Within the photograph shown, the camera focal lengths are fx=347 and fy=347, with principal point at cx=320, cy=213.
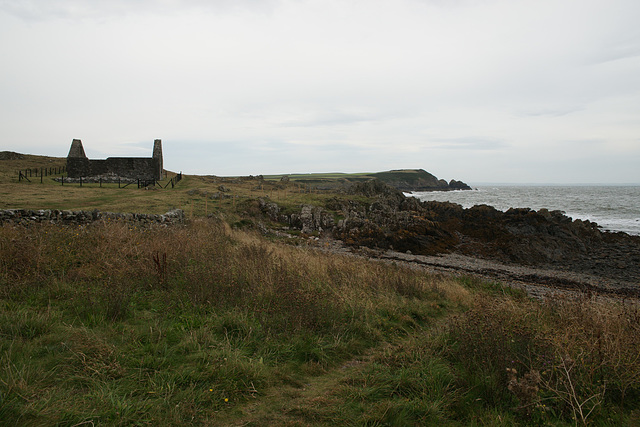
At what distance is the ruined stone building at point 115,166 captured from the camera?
110 feet

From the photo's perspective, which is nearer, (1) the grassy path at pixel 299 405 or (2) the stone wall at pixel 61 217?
(1) the grassy path at pixel 299 405

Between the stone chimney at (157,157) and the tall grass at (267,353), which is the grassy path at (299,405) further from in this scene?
the stone chimney at (157,157)

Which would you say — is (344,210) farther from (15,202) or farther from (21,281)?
(21,281)

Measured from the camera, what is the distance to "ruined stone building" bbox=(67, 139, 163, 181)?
33531 millimetres

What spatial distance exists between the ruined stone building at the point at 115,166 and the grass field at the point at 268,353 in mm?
30494

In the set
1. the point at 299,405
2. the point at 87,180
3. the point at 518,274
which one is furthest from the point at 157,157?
the point at 299,405

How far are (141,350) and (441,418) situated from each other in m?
3.53

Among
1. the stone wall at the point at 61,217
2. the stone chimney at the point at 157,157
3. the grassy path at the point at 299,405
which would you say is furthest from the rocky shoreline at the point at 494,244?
the stone chimney at the point at 157,157

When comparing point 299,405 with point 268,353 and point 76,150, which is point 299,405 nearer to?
point 268,353

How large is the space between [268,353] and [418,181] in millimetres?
162984

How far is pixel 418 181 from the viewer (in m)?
160

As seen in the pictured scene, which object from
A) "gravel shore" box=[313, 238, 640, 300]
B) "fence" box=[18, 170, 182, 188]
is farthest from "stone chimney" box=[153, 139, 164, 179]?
"gravel shore" box=[313, 238, 640, 300]

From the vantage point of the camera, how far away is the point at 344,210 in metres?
30.6

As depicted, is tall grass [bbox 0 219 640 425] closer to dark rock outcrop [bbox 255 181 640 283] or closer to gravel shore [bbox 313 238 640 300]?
gravel shore [bbox 313 238 640 300]
